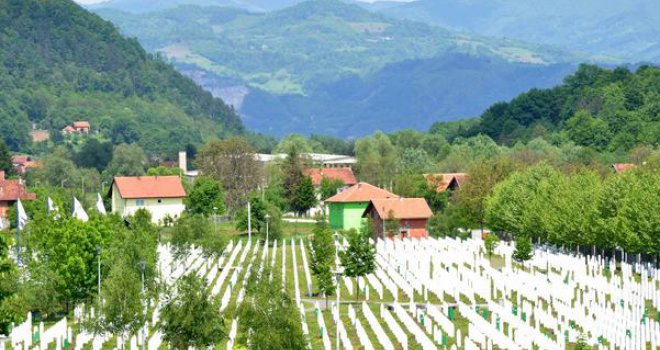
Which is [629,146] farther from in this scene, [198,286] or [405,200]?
[198,286]

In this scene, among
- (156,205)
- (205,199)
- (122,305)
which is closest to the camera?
(122,305)

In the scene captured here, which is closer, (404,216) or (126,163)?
(404,216)

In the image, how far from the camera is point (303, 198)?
120 m

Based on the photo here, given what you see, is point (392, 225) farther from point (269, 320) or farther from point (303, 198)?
point (269, 320)

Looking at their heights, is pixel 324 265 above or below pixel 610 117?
below

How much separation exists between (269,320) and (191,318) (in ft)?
11.6

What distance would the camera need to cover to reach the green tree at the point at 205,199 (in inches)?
4208

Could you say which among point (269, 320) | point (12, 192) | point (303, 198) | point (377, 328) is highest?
point (12, 192)

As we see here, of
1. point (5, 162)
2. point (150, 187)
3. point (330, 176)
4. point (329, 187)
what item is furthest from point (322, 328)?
point (5, 162)

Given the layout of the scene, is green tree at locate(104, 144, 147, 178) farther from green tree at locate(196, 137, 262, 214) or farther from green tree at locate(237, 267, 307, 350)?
green tree at locate(237, 267, 307, 350)

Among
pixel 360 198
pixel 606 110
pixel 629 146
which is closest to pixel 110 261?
pixel 360 198

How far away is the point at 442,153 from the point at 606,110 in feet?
71.8

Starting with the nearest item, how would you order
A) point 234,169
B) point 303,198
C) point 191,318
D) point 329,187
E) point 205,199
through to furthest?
point 191,318 < point 205,199 < point 303,198 < point 234,169 < point 329,187

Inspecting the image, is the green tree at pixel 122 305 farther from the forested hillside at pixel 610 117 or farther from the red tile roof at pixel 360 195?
the forested hillside at pixel 610 117
